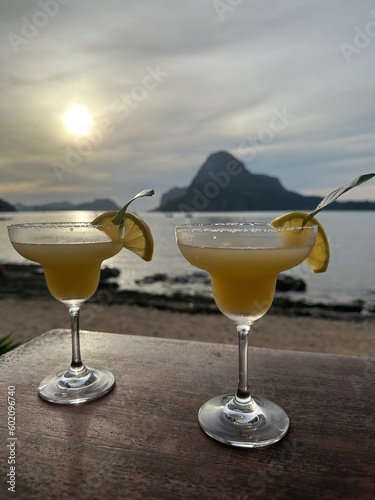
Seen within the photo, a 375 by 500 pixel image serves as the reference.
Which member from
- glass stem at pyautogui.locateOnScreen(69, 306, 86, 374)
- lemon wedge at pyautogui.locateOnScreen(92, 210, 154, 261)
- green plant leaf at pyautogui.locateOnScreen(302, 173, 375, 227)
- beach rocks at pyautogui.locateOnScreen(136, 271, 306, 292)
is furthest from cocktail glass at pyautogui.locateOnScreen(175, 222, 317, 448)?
beach rocks at pyautogui.locateOnScreen(136, 271, 306, 292)

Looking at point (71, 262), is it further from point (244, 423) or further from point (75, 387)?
point (244, 423)

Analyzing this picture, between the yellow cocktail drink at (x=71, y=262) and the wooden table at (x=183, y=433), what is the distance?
0.34 metres

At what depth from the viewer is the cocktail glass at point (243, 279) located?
1.14 m

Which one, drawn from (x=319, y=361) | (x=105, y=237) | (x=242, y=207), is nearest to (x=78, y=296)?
→ (x=105, y=237)

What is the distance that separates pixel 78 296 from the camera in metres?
1.55

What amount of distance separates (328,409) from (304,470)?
34 cm

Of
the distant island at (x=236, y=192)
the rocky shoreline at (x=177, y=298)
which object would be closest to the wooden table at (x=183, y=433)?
the rocky shoreline at (x=177, y=298)

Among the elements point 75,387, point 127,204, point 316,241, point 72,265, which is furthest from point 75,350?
point 316,241

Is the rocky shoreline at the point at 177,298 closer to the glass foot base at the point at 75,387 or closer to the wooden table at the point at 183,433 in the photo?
the wooden table at the point at 183,433

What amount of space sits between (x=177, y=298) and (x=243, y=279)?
14.4 metres

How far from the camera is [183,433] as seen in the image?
3.67ft

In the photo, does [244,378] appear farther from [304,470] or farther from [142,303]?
[142,303]

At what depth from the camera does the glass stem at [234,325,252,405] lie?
1.24 meters

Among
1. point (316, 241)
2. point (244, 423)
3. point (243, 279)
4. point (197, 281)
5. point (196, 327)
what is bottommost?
point (197, 281)
